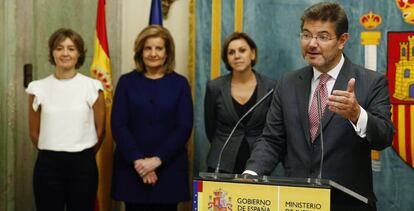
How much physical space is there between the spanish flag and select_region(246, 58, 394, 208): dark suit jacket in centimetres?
212

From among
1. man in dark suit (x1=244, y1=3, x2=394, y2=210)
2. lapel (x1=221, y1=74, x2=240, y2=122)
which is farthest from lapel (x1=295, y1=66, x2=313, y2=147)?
lapel (x1=221, y1=74, x2=240, y2=122)

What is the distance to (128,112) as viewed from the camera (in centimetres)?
376

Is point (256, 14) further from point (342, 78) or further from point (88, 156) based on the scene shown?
point (342, 78)

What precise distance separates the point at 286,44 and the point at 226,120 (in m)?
0.97

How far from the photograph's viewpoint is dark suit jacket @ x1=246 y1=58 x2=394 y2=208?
7.06 ft

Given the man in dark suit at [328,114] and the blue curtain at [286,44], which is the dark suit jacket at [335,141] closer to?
the man in dark suit at [328,114]

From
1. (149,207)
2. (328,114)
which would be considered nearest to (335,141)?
(328,114)

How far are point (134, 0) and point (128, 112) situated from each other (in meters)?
1.45

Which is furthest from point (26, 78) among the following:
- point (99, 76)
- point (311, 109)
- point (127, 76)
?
point (311, 109)

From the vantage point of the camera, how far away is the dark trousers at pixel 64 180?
3.52m

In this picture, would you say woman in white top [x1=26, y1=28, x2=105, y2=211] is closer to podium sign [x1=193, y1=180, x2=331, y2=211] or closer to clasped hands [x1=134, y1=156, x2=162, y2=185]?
clasped hands [x1=134, y1=156, x2=162, y2=185]

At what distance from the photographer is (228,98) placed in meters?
3.70

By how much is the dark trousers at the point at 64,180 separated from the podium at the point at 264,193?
6.18 feet

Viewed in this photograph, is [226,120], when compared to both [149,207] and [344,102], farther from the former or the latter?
[344,102]
